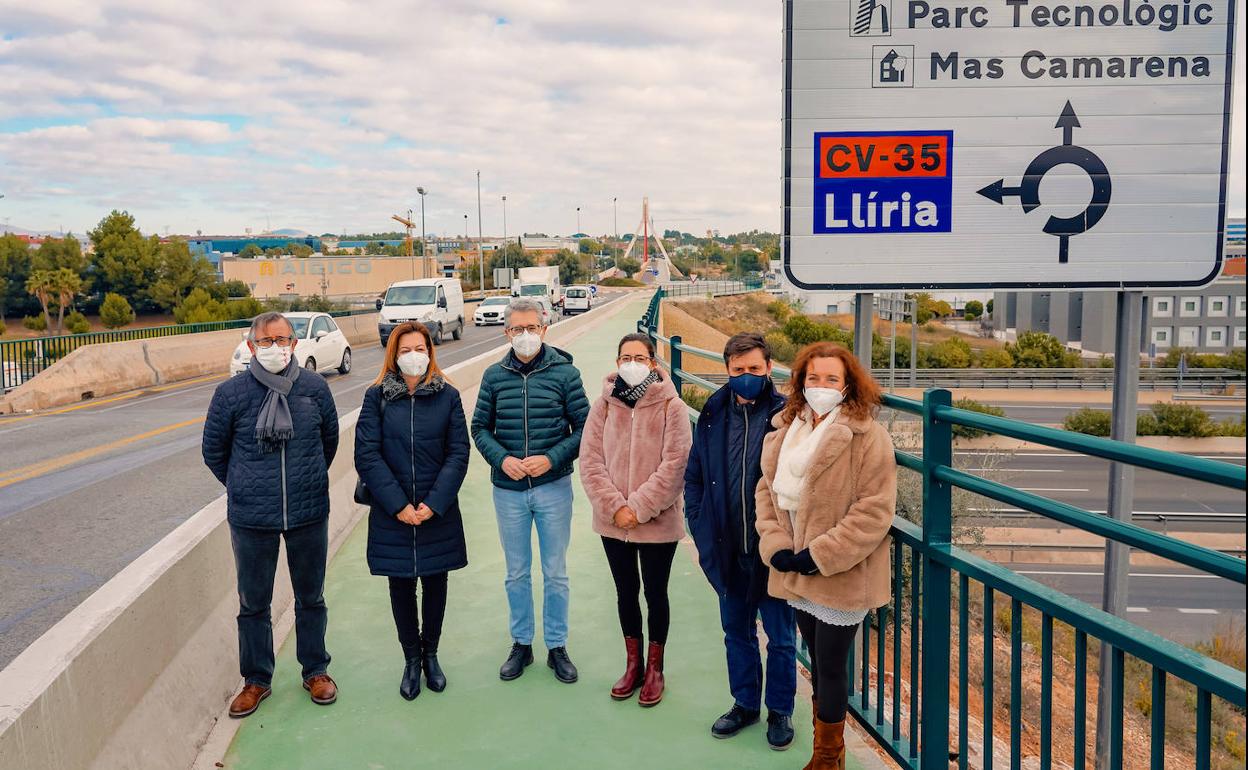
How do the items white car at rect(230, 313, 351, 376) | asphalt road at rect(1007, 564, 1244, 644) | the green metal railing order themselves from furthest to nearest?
1. asphalt road at rect(1007, 564, 1244, 644)
2. white car at rect(230, 313, 351, 376)
3. the green metal railing

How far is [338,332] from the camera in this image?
24.6 metres

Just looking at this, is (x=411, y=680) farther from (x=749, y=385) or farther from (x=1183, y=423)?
(x=1183, y=423)

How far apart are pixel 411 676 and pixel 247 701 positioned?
73cm

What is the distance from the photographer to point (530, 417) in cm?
478

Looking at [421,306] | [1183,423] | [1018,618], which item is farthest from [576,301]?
[1018,618]

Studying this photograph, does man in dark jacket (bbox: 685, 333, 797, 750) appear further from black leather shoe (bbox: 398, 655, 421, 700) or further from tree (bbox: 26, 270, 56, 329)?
tree (bbox: 26, 270, 56, 329)

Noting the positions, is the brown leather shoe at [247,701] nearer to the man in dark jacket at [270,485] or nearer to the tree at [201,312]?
the man in dark jacket at [270,485]

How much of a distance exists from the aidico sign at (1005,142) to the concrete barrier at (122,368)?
63.0 ft

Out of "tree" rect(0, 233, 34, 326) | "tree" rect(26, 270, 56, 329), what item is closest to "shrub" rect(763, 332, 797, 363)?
"tree" rect(26, 270, 56, 329)

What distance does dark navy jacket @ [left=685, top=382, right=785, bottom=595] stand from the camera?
155 inches

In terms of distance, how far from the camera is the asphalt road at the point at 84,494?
731 centimetres

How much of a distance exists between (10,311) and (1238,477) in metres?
112

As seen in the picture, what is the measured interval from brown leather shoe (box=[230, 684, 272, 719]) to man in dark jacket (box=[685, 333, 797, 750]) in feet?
6.78

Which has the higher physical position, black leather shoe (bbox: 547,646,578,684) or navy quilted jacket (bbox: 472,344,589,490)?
navy quilted jacket (bbox: 472,344,589,490)
